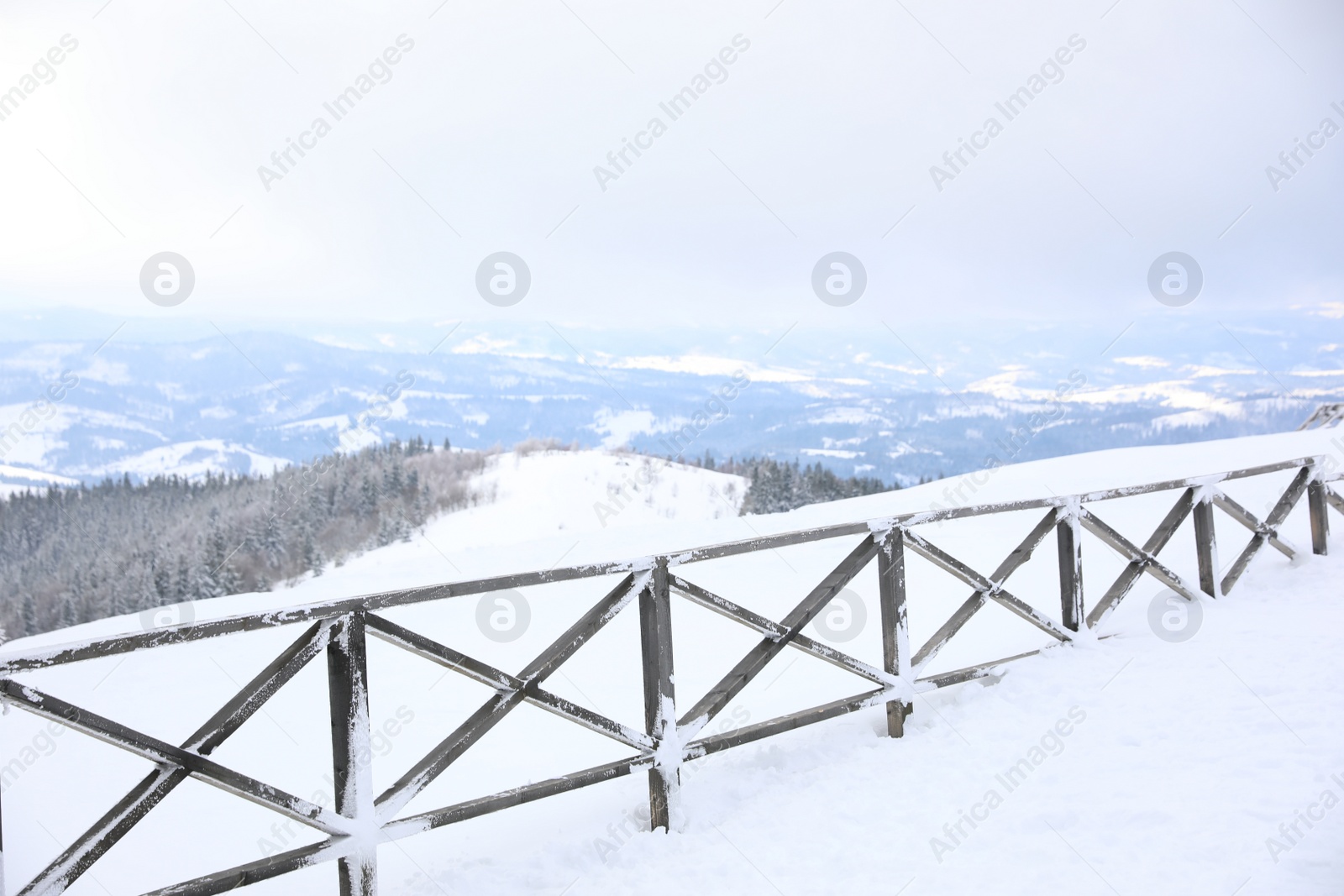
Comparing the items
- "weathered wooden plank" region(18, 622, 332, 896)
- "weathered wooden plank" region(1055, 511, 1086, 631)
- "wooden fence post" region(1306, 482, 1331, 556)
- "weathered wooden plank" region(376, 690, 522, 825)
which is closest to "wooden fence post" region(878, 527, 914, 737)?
"weathered wooden plank" region(1055, 511, 1086, 631)

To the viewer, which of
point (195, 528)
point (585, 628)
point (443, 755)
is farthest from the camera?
point (195, 528)

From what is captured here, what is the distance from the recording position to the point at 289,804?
2797mm

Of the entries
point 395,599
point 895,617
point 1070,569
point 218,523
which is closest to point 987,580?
point 895,617

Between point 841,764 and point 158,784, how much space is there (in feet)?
10.3

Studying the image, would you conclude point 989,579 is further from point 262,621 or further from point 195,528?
point 195,528

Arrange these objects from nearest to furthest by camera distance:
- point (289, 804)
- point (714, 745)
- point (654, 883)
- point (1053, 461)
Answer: point (289, 804) → point (654, 883) → point (714, 745) → point (1053, 461)

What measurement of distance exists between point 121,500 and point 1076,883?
243ft

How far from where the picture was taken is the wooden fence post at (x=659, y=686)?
3.59 meters

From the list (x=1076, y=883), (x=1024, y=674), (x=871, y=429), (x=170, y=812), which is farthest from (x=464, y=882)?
(x=871, y=429)

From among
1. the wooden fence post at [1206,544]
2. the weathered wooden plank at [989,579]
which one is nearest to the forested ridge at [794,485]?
the wooden fence post at [1206,544]

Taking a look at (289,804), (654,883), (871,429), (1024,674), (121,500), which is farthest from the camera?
(871,429)

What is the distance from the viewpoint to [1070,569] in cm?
534

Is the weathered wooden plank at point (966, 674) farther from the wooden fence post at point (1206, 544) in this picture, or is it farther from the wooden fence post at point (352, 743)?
the wooden fence post at point (352, 743)

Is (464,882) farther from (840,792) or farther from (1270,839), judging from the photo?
(1270,839)
